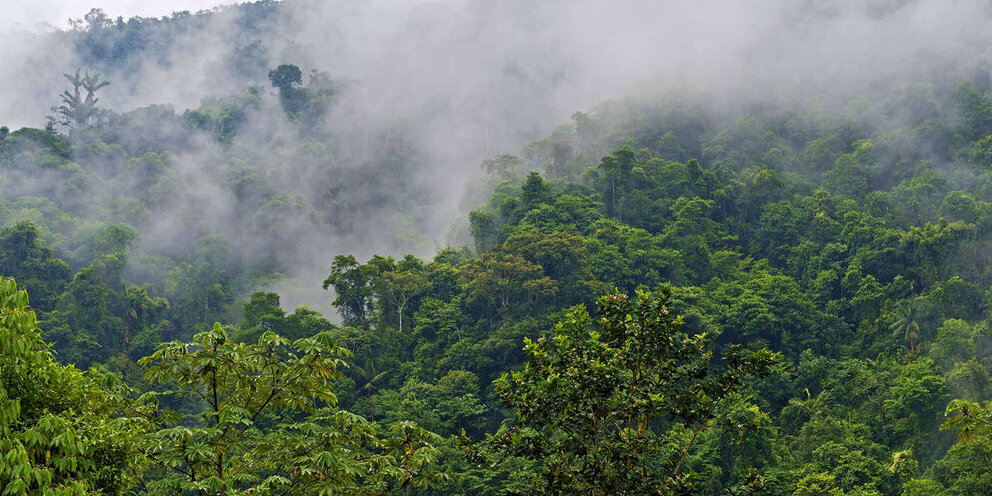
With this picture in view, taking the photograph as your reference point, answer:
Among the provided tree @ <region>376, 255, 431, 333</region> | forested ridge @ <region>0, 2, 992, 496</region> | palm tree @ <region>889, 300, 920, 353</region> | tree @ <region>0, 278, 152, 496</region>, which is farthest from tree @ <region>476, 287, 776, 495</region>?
tree @ <region>376, 255, 431, 333</region>

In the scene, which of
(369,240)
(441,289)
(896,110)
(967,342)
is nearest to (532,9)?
(369,240)

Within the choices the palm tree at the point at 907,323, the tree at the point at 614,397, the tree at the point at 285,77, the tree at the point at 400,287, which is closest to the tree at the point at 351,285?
the tree at the point at 400,287

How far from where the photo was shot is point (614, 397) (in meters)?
7.50

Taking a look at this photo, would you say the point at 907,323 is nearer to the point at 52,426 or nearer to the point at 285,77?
the point at 52,426

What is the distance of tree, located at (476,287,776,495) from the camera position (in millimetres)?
6918

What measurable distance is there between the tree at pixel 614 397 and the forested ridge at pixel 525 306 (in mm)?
30

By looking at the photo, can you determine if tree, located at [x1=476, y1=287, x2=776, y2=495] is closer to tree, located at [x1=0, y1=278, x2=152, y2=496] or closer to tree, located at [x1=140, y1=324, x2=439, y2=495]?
tree, located at [x1=140, y1=324, x2=439, y2=495]

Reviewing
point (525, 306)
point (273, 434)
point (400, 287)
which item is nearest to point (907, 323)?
point (525, 306)

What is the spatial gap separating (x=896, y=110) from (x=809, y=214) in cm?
1591

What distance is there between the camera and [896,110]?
5612 centimetres

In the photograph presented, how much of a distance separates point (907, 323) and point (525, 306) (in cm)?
1584

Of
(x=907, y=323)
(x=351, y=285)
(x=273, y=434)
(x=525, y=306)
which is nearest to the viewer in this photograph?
(x=273, y=434)

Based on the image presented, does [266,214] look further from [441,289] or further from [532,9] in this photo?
[532,9]

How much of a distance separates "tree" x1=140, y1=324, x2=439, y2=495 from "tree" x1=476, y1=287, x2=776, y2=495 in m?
0.92
